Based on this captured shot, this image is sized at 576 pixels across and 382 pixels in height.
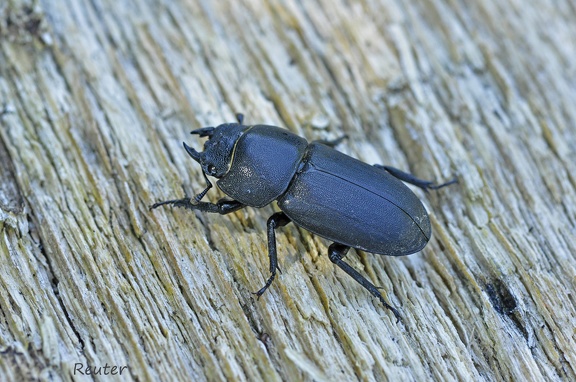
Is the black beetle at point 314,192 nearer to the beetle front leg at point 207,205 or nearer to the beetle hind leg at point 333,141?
the beetle front leg at point 207,205

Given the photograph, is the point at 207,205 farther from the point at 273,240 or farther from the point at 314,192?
the point at 314,192

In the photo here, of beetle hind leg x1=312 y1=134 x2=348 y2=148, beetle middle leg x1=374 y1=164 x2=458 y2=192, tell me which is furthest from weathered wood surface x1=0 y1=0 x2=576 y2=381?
beetle middle leg x1=374 y1=164 x2=458 y2=192

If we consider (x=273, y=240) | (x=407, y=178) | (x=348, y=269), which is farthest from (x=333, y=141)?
(x=348, y=269)

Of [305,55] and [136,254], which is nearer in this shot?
[136,254]

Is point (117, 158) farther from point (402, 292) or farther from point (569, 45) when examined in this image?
point (569, 45)

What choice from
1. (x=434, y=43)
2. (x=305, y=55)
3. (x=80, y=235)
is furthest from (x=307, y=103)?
(x=80, y=235)

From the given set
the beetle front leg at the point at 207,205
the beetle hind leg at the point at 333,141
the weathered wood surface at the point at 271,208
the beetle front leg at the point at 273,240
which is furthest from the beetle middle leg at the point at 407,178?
the beetle front leg at the point at 207,205
